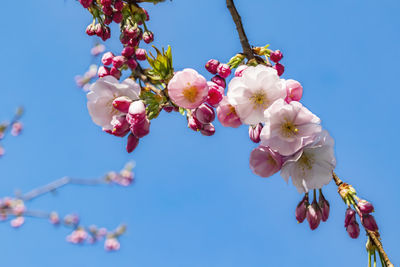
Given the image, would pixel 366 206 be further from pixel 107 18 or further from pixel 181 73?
pixel 107 18

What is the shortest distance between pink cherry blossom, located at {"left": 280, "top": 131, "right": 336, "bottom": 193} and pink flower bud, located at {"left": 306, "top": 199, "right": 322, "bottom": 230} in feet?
0.54

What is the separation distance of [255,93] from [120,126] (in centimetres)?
53

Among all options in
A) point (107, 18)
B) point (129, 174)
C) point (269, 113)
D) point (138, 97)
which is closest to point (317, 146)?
point (269, 113)

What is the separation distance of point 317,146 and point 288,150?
11 centimetres

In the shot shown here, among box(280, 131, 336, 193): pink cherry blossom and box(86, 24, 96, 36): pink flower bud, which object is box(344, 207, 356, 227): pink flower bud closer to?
box(280, 131, 336, 193): pink cherry blossom

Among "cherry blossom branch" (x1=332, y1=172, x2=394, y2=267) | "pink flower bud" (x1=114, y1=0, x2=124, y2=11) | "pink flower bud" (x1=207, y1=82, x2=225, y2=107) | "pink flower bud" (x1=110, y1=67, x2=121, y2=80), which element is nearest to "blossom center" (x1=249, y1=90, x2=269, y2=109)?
"pink flower bud" (x1=207, y1=82, x2=225, y2=107)

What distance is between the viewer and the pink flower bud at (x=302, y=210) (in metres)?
1.57

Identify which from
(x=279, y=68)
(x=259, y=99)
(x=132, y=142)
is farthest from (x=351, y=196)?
(x=132, y=142)

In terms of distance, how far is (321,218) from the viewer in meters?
1.55

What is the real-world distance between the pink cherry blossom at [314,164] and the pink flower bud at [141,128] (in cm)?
52

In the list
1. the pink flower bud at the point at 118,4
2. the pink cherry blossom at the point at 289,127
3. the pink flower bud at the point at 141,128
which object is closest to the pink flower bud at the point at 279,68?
the pink cherry blossom at the point at 289,127

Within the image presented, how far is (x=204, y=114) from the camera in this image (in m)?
1.44

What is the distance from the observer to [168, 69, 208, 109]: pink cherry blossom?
1376 mm

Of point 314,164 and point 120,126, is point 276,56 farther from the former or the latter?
point 120,126
